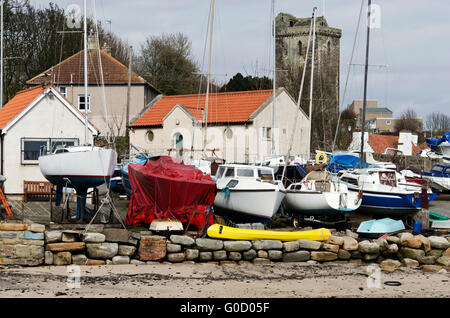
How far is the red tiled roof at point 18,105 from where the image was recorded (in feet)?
79.0

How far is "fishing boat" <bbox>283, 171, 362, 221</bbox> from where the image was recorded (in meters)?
21.8

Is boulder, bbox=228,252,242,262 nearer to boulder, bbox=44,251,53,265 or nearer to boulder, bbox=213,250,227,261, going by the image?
boulder, bbox=213,250,227,261

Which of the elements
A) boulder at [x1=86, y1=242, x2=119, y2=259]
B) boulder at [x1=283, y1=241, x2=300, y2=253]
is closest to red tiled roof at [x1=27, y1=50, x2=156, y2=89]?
boulder at [x1=86, y1=242, x2=119, y2=259]

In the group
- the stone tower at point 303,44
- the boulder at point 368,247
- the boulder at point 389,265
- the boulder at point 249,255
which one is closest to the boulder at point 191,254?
the boulder at point 249,255

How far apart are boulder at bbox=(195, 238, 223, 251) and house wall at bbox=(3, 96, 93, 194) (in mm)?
9464

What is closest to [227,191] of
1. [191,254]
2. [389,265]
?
[191,254]

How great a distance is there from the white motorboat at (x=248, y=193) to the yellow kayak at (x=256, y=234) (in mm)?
2949

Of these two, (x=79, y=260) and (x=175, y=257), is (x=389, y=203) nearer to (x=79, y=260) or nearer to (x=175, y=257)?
(x=175, y=257)

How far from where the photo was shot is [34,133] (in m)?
24.0

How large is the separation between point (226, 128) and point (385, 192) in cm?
1705

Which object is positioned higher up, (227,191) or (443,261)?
(227,191)
